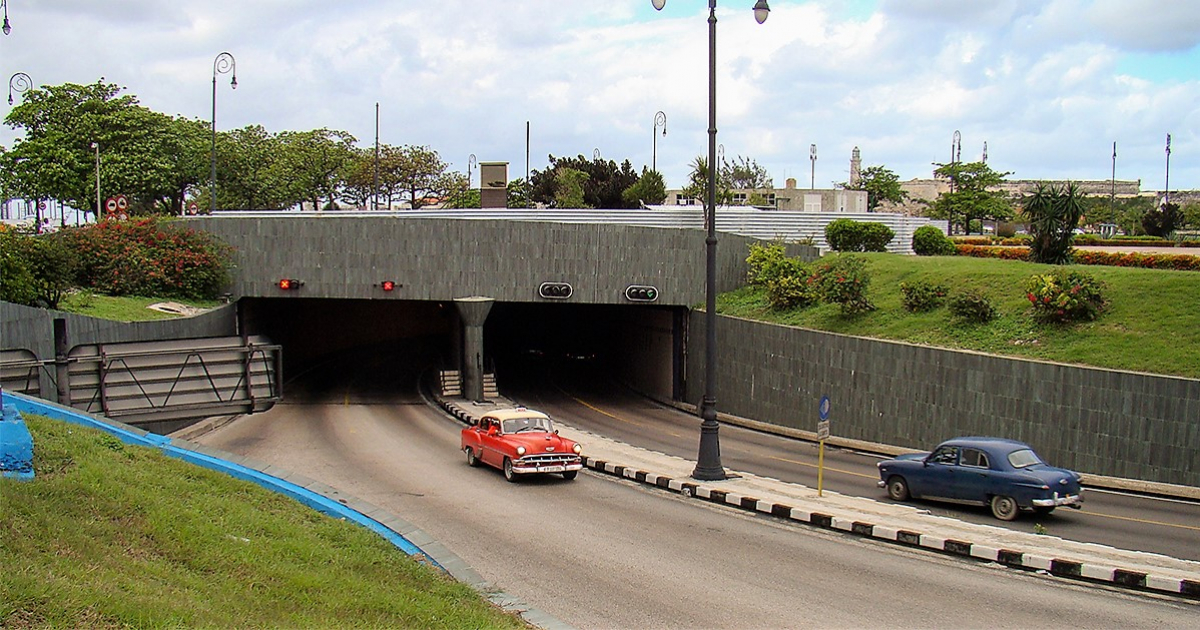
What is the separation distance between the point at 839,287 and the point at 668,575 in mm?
21156

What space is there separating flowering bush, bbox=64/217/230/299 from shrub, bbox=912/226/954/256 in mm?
31726

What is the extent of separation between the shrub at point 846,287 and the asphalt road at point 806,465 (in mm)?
5214

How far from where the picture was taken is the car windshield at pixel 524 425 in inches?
954

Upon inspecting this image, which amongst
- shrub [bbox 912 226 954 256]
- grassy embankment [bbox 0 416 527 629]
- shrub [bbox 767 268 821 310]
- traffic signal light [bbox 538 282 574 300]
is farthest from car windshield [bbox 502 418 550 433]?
shrub [bbox 912 226 954 256]

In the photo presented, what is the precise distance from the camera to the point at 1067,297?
1082 inches

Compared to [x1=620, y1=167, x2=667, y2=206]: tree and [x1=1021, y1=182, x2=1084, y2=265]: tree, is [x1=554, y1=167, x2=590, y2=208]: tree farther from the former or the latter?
[x1=1021, y1=182, x2=1084, y2=265]: tree

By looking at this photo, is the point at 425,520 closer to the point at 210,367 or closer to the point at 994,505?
the point at 210,367

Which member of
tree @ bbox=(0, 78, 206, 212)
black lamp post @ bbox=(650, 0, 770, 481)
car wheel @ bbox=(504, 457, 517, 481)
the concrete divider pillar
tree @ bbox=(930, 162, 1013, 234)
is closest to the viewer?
black lamp post @ bbox=(650, 0, 770, 481)

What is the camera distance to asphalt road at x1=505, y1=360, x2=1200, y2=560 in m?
18.4

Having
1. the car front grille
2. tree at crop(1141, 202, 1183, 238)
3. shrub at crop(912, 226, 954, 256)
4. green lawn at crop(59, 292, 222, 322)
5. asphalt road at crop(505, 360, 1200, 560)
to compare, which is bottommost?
asphalt road at crop(505, 360, 1200, 560)

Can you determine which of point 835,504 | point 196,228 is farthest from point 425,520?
point 196,228

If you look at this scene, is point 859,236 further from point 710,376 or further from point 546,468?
point 546,468

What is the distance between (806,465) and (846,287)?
8.66 metres

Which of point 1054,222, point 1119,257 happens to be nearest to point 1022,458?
point 1054,222
